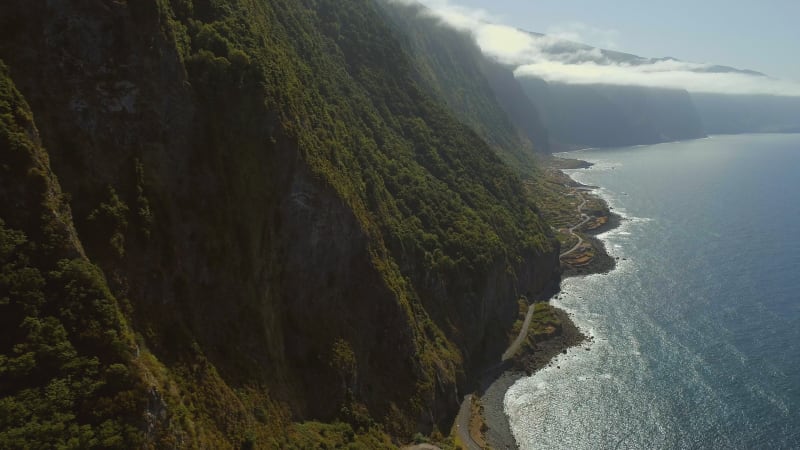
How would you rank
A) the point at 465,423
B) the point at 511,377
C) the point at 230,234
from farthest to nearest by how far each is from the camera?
1. the point at 511,377
2. the point at 465,423
3. the point at 230,234

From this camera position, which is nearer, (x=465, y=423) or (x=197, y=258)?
(x=197, y=258)

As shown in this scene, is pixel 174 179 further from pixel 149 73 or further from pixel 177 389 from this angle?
pixel 177 389

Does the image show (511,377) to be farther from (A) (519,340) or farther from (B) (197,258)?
(B) (197,258)

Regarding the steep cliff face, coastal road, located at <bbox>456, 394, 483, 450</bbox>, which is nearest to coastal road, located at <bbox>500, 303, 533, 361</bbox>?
the steep cliff face

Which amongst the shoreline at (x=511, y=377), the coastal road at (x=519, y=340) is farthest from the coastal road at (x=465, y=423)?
the coastal road at (x=519, y=340)

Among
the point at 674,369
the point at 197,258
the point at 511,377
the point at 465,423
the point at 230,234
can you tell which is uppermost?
the point at 230,234

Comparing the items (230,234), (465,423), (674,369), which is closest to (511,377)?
(465,423)

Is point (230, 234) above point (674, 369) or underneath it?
above

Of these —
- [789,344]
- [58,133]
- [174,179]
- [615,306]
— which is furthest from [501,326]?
[58,133]
